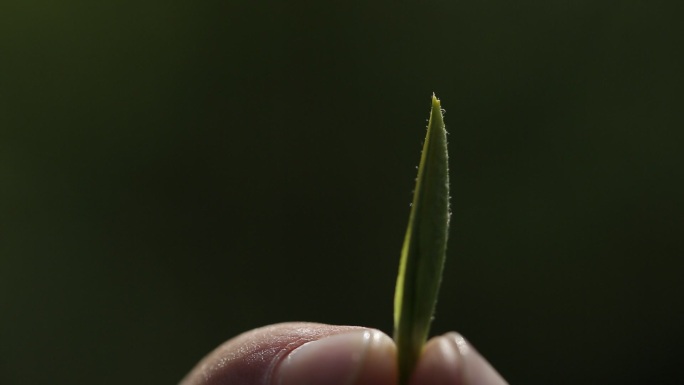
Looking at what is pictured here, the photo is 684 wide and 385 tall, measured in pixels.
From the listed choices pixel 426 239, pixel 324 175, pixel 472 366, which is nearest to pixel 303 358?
pixel 472 366

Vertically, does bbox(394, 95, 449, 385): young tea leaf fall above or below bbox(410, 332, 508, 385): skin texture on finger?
above

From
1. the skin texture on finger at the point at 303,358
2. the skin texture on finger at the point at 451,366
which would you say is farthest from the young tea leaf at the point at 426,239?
the skin texture on finger at the point at 303,358

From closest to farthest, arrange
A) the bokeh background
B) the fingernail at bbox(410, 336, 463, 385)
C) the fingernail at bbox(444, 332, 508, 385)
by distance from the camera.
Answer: the fingernail at bbox(410, 336, 463, 385), the fingernail at bbox(444, 332, 508, 385), the bokeh background

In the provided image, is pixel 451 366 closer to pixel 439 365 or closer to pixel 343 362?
pixel 439 365

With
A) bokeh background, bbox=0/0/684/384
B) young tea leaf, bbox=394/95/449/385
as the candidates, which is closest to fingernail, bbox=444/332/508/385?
young tea leaf, bbox=394/95/449/385

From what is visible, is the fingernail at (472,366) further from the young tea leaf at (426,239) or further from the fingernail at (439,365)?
the young tea leaf at (426,239)

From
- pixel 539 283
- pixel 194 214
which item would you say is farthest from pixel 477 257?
pixel 194 214

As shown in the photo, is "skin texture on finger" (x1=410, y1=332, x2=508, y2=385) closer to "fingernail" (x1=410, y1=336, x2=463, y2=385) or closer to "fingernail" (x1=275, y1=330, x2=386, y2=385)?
"fingernail" (x1=410, y1=336, x2=463, y2=385)
